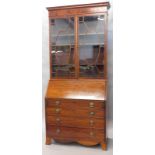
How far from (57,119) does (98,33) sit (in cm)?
105

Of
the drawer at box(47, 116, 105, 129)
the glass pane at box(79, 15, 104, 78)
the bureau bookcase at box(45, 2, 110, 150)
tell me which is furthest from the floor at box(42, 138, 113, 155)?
the glass pane at box(79, 15, 104, 78)

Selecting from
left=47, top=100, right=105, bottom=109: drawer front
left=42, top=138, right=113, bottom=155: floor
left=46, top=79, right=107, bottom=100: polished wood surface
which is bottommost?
left=42, top=138, right=113, bottom=155: floor

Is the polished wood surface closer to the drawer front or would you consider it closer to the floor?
the drawer front

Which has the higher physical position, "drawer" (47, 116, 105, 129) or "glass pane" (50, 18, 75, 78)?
"glass pane" (50, 18, 75, 78)

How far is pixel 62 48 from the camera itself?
7.13ft

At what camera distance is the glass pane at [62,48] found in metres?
2.11

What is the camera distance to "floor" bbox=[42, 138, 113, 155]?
1866 millimetres

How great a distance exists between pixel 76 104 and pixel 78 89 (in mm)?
166

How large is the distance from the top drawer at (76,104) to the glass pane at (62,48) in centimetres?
34

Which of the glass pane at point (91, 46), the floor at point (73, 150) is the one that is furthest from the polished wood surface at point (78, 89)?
the floor at point (73, 150)

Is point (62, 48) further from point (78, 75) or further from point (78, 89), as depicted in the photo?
point (78, 89)

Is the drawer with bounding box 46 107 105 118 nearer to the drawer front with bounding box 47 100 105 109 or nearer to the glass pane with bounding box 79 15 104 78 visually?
the drawer front with bounding box 47 100 105 109

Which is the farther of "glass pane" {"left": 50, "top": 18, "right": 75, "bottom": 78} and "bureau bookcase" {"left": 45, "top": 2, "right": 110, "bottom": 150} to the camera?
"glass pane" {"left": 50, "top": 18, "right": 75, "bottom": 78}
